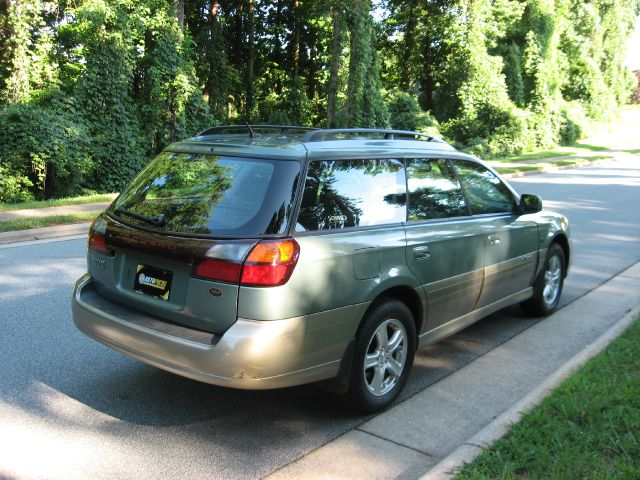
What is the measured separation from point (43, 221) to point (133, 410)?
7631 mm

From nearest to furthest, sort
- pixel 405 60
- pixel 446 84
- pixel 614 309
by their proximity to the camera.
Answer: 1. pixel 614 309
2. pixel 446 84
3. pixel 405 60

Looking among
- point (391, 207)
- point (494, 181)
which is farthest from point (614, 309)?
point (391, 207)

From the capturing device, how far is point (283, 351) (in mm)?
3469

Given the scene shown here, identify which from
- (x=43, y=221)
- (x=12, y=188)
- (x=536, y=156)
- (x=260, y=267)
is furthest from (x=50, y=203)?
(x=536, y=156)

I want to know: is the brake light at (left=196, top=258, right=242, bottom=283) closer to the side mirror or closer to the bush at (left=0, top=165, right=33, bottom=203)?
the side mirror

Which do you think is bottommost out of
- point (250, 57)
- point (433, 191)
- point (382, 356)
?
point (382, 356)

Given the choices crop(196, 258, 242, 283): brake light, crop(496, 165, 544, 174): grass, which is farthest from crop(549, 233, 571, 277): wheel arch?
crop(496, 165, 544, 174): grass

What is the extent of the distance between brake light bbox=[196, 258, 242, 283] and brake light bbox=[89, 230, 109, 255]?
92 centimetres

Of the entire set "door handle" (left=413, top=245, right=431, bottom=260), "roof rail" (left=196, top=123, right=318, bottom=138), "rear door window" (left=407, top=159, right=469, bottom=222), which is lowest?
"door handle" (left=413, top=245, right=431, bottom=260)

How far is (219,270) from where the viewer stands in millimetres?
3488

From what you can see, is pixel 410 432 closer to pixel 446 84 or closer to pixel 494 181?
pixel 494 181

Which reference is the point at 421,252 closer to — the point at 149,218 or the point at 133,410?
the point at 149,218

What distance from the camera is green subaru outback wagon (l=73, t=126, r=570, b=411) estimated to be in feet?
11.4

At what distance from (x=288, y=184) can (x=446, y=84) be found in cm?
3270
